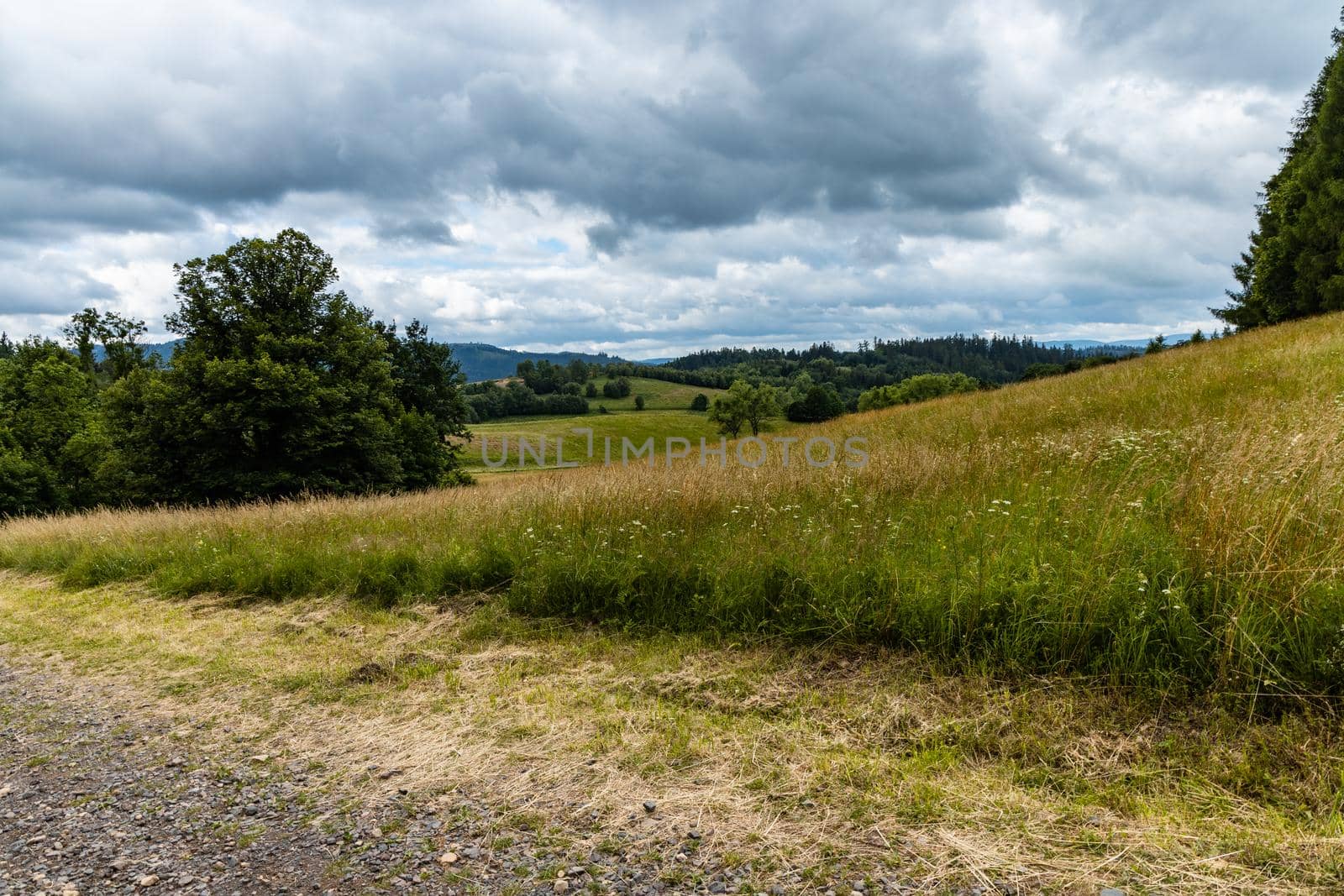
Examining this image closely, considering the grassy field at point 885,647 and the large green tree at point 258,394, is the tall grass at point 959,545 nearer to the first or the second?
the grassy field at point 885,647

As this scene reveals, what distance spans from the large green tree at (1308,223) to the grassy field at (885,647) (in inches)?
932

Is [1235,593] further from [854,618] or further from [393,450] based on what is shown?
[393,450]

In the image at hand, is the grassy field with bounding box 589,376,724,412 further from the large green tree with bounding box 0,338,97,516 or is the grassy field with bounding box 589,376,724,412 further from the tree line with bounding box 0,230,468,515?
the tree line with bounding box 0,230,468,515

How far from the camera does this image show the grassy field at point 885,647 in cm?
289

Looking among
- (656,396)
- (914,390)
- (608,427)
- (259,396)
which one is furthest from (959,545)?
(656,396)

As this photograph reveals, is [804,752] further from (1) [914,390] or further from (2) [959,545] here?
(1) [914,390]

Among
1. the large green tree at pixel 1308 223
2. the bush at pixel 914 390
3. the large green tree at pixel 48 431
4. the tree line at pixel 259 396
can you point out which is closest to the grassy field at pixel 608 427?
the bush at pixel 914 390

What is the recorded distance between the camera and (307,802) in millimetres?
3346

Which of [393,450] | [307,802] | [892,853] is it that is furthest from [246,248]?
[892,853]

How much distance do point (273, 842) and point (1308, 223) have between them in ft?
123

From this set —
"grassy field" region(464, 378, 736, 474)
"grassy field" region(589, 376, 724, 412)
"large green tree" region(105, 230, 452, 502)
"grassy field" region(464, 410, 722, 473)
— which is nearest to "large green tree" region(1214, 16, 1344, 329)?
"large green tree" region(105, 230, 452, 502)

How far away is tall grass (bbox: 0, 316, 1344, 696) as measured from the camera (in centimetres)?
Answer: 389

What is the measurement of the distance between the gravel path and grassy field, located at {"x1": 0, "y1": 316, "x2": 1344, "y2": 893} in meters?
0.34

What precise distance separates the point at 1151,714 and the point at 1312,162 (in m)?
33.5
